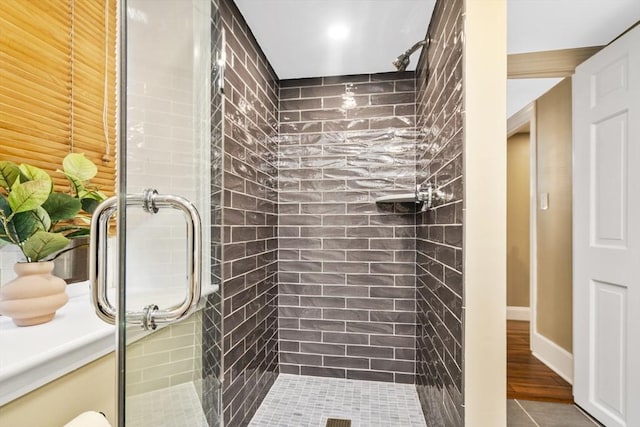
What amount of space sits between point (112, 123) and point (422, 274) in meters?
1.88

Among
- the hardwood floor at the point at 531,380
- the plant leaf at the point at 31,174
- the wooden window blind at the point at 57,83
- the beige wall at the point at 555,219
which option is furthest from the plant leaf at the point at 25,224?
the beige wall at the point at 555,219

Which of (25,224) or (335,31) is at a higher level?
(335,31)

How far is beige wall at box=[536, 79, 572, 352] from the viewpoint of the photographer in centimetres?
241

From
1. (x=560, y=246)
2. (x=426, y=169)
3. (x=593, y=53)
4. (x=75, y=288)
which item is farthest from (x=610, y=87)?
(x=75, y=288)

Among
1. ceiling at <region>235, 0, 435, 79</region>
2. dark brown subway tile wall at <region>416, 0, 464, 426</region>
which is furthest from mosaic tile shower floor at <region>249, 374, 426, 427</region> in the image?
ceiling at <region>235, 0, 435, 79</region>

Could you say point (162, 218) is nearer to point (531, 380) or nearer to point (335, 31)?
point (335, 31)

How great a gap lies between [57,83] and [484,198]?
1.62 m

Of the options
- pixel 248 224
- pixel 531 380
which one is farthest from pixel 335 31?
pixel 531 380

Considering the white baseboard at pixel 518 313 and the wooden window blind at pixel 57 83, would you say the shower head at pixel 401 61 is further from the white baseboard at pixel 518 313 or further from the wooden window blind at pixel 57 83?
the white baseboard at pixel 518 313

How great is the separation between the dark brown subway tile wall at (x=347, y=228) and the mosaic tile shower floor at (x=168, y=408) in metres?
1.51

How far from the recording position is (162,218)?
0.68 meters

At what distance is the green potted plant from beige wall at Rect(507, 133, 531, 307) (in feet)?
14.0

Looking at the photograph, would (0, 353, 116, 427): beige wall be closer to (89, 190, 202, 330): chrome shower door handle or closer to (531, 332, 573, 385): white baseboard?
(89, 190, 202, 330): chrome shower door handle

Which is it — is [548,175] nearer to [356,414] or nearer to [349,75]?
[349,75]
